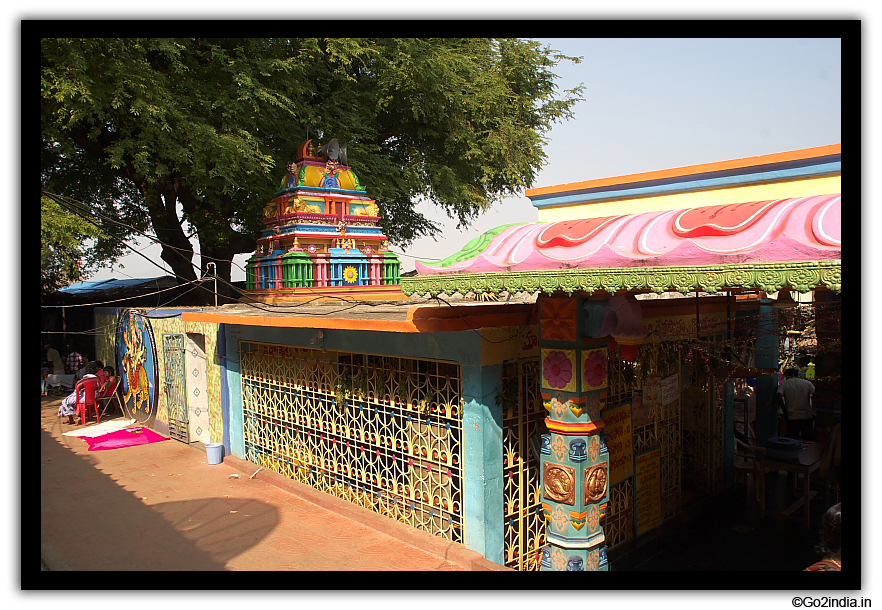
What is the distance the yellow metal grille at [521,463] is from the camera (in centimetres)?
619

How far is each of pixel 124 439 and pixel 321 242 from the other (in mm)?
5646

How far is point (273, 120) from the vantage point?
17953 millimetres

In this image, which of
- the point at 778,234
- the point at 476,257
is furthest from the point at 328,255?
the point at 778,234

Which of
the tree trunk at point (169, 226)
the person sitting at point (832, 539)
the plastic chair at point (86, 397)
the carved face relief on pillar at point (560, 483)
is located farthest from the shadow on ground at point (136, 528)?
the tree trunk at point (169, 226)

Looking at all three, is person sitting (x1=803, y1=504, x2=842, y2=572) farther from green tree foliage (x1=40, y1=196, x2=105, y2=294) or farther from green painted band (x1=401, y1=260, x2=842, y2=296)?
green tree foliage (x1=40, y1=196, x2=105, y2=294)

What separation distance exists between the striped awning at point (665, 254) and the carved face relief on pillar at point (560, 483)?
1774mm

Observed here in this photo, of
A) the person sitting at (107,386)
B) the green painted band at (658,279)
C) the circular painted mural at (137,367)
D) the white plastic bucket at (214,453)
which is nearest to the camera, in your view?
the green painted band at (658,279)

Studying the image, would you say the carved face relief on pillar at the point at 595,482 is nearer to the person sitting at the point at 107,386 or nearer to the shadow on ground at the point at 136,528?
the shadow on ground at the point at 136,528

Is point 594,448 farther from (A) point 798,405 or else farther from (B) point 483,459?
(A) point 798,405

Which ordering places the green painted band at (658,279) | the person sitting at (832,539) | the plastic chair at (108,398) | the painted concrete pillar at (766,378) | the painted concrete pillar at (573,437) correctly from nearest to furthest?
the green painted band at (658,279) → the person sitting at (832,539) → the painted concrete pillar at (573,437) → the painted concrete pillar at (766,378) → the plastic chair at (108,398)

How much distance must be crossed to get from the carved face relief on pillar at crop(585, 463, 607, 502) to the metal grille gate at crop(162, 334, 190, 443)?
8970 mm

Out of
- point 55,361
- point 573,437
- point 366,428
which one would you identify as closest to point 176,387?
point 366,428

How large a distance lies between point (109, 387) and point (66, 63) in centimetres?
733

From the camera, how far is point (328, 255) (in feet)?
44.8
